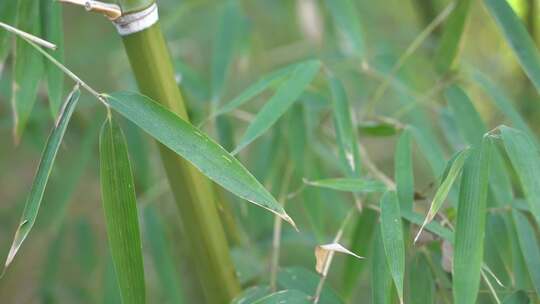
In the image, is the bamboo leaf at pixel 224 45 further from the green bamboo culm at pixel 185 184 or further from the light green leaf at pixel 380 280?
the light green leaf at pixel 380 280

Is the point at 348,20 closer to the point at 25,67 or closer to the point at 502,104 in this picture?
the point at 502,104

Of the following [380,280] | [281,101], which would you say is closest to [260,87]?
[281,101]

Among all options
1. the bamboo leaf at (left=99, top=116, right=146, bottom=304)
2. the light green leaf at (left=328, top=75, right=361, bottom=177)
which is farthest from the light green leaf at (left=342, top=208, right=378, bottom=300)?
the bamboo leaf at (left=99, top=116, right=146, bottom=304)

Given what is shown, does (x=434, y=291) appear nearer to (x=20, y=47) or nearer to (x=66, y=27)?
(x=20, y=47)

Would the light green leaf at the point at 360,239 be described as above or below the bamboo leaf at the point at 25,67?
below

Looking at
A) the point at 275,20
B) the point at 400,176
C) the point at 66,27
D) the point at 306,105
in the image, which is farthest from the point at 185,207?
the point at 66,27

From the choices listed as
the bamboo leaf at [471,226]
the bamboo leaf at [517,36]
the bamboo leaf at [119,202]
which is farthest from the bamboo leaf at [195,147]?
the bamboo leaf at [517,36]

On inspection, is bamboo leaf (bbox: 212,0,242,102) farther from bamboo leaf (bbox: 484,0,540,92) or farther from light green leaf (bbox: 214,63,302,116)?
bamboo leaf (bbox: 484,0,540,92)
